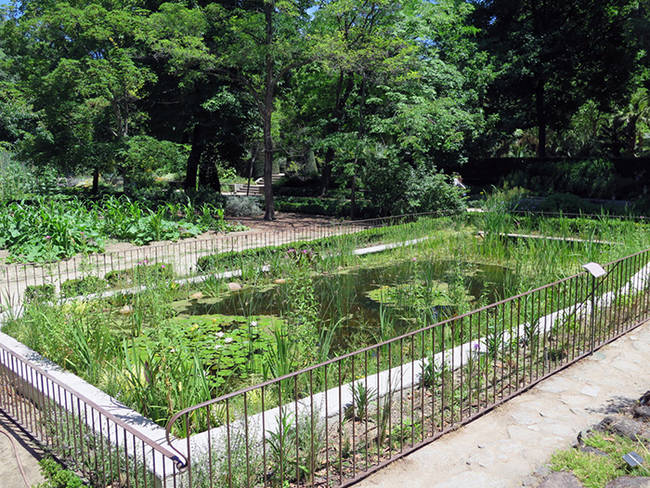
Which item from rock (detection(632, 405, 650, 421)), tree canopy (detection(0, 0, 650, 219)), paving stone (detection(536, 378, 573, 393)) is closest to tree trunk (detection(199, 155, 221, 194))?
tree canopy (detection(0, 0, 650, 219))

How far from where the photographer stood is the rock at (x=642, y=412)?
14.5 ft

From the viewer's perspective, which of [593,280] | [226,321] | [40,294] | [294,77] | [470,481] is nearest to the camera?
[470,481]

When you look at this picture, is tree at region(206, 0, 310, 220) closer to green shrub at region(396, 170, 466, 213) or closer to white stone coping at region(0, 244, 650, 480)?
green shrub at region(396, 170, 466, 213)

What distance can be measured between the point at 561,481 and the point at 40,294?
7003 mm

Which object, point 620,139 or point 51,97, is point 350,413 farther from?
point 620,139

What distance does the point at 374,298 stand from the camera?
29.4 ft

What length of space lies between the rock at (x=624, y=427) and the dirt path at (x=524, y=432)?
7.8 inches

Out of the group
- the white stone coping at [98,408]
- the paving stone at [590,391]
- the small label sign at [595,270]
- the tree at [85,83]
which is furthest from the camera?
the tree at [85,83]

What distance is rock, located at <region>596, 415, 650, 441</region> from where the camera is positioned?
411 cm

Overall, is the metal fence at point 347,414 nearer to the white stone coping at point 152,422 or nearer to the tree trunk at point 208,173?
the white stone coping at point 152,422

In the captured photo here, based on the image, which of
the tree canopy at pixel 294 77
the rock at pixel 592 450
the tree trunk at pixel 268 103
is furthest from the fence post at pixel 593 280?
the tree trunk at pixel 268 103

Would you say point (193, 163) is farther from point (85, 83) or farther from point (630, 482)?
point (630, 482)

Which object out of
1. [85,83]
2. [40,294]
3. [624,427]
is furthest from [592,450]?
[85,83]

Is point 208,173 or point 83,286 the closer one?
point 83,286
